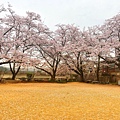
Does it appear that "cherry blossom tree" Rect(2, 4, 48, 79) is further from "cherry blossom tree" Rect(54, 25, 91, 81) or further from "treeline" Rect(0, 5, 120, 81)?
"cherry blossom tree" Rect(54, 25, 91, 81)

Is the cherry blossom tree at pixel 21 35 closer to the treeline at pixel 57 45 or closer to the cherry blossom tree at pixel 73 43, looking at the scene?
the treeline at pixel 57 45

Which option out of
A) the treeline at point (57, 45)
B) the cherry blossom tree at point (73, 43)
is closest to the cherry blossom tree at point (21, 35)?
the treeline at point (57, 45)

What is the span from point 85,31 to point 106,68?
425 cm

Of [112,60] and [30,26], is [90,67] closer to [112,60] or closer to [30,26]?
[112,60]

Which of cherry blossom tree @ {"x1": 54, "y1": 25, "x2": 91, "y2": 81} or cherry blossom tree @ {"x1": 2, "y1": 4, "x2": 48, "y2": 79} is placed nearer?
cherry blossom tree @ {"x1": 2, "y1": 4, "x2": 48, "y2": 79}

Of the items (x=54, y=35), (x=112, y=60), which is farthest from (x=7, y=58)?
(x=112, y=60)

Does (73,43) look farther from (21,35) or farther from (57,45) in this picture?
(21,35)

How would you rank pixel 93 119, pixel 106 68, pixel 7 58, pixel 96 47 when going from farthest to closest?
pixel 106 68 < pixel 96 47 < pixel 7 58 < pixel 93 119

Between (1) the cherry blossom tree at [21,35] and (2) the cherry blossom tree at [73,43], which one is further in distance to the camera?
(2) the cherry blossom tree at [73,43]

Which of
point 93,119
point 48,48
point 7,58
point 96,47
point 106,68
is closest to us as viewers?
point 93,119

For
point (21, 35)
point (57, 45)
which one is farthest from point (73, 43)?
point (21, 35)

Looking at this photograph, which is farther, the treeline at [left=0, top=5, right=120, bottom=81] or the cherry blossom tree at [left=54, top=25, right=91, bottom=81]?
the cherry blossom tree at [left=54, top=25, right=91, bottom=81]

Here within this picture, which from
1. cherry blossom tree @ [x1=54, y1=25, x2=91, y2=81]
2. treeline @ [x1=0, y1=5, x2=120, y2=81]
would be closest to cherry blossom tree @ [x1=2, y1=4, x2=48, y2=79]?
treeline @ [x1=0, y1=5, x2=120, y2=81]

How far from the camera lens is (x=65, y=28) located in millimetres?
19391
